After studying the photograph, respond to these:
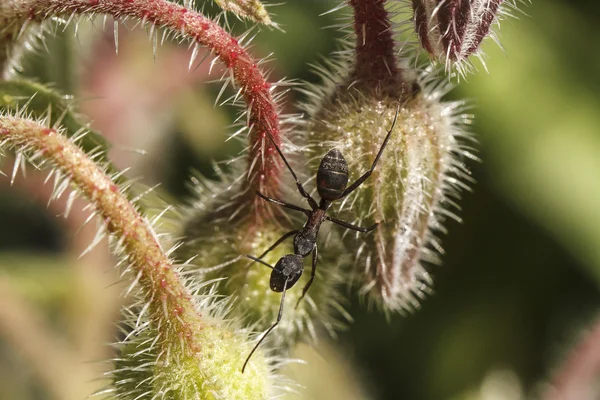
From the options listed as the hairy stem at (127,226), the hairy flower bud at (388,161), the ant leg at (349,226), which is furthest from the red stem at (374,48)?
the hairy stem at (127,226)

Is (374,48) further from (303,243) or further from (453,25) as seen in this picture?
(303,243)

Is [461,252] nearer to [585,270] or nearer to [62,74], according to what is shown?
[585,270]

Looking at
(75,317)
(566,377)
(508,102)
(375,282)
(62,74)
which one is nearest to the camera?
(375,282)

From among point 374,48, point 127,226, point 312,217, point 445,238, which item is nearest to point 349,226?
point 312,217

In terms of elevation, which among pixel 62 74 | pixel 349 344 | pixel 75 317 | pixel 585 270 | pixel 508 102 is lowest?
pixel 75 317

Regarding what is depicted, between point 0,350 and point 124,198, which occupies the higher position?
point 124,198

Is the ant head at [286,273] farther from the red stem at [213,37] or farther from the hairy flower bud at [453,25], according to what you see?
the hairy flower bud at [453,25]

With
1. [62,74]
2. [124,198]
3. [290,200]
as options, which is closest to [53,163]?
[124,198]
